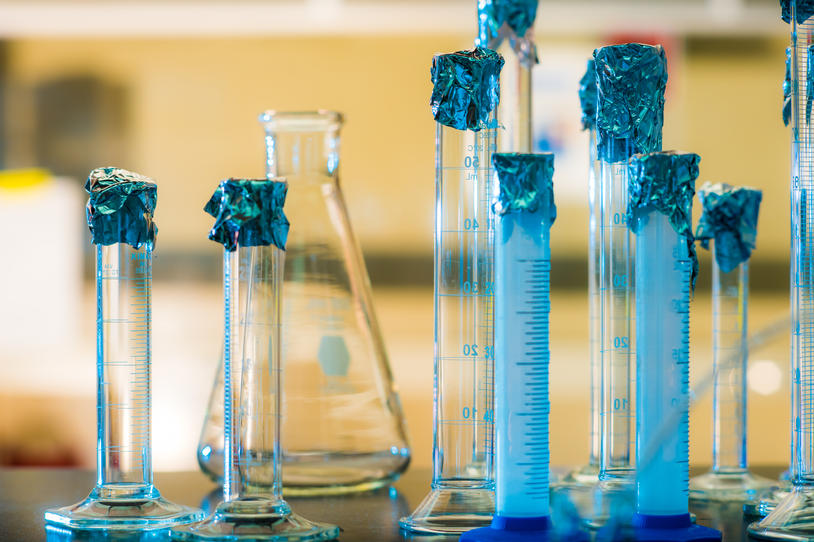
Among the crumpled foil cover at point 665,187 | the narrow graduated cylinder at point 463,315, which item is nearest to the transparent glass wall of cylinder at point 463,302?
the narrow graduated cylinder at point 463,315

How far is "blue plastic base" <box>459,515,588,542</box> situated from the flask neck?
375mm

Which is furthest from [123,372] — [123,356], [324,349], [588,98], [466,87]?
[588,98]

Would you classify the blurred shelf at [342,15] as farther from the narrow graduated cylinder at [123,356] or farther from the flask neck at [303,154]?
the narrow graduated cylinder at [123,356]

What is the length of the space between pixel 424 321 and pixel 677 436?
216cm

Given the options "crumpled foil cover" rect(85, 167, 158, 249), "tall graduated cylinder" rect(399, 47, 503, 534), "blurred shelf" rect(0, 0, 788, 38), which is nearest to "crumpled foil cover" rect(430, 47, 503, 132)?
"tall graduated cylinder" rect(399, 47, 503, 534)

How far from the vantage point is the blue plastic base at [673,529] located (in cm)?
64

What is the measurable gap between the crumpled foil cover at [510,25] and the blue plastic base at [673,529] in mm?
354

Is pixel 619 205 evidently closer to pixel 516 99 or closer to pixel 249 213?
pixel 516 99

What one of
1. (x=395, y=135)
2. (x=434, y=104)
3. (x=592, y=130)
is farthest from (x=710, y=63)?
(x=434, y=104)

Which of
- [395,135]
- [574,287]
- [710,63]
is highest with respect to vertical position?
[710,63]

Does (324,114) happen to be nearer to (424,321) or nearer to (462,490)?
(462,490)

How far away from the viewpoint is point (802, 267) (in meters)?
0.69

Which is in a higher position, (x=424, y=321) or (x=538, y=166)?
(x=538, y=166)

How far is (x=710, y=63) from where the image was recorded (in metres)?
2.78
